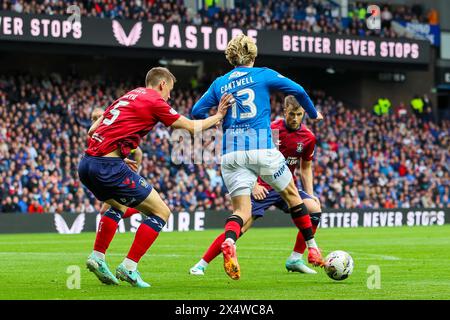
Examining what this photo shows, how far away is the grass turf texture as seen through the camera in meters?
9.66

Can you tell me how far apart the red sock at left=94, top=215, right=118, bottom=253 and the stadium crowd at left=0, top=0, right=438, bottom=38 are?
923 inches

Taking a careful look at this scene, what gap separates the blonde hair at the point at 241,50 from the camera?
10898 mm

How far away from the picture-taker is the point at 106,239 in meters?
11.2

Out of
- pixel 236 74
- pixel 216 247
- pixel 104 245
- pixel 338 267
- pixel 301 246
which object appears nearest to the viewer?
pixel 236 74

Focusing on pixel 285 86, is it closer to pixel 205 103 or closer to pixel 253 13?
pixel 205 103

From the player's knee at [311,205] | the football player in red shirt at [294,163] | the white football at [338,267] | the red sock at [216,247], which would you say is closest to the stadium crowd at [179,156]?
the football player in red shirt at [294,163]

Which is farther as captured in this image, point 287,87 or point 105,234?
point 105,234

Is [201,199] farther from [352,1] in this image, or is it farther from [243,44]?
[243,44]

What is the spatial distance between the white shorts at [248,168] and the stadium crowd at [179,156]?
18464 millimetres

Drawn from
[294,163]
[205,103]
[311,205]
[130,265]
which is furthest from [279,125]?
[130,265]

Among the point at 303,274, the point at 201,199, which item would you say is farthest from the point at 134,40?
the point at 303,274

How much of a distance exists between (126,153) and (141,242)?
0.96 m

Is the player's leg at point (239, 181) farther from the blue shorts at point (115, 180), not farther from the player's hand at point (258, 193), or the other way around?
the player's hand at point (258, 193)

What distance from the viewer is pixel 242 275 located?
12.2 meters
